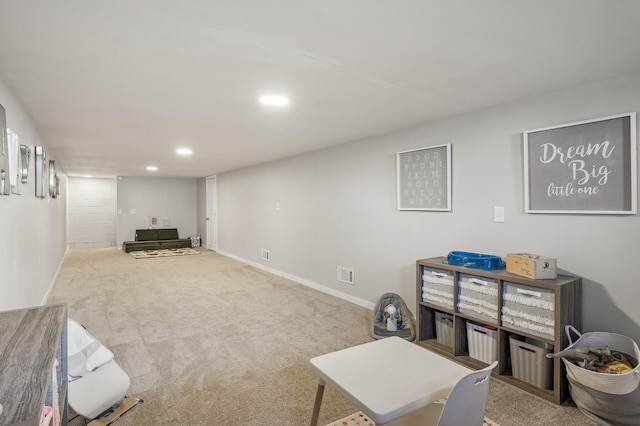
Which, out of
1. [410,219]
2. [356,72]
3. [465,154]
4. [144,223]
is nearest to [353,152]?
[410,219]

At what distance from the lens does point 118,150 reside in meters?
5.08

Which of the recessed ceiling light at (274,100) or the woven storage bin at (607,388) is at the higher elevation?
the recessed ceiling light at (274,100)

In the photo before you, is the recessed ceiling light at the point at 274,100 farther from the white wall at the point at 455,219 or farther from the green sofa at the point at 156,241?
the green sofa at the point at 156,241

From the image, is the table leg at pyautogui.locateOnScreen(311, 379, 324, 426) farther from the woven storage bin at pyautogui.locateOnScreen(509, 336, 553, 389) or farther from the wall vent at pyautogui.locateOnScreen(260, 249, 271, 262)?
the wall vent at pyautogui.locateOnScreen(260, 249, 271, 262)

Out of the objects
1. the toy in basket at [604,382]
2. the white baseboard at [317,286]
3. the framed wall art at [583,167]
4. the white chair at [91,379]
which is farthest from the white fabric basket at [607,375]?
the white chair at [91,379]

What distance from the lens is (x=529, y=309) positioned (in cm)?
238

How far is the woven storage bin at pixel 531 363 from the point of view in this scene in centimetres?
234

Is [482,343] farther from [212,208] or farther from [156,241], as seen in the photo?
[156,241]

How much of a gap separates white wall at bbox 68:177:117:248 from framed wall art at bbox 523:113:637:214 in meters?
10.5

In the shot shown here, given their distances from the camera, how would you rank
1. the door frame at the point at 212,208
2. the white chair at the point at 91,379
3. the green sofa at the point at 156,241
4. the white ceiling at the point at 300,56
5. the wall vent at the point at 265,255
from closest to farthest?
the white ceiling at the point at 300,56, the white chair at the point at 91,379, the wall vent at the point at 265,255, the door frame at the point at 212,208, the green sofa at the point at 156,241

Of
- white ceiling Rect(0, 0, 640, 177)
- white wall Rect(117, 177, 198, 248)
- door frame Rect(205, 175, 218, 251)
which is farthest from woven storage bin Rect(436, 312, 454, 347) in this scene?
white wall Rect(117, 177, 198, 248)

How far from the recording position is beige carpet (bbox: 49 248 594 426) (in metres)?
2.16

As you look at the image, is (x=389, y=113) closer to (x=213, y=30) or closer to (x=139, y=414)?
(x=213, y=30)

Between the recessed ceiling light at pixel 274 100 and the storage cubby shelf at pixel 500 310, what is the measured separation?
1.82 metres
